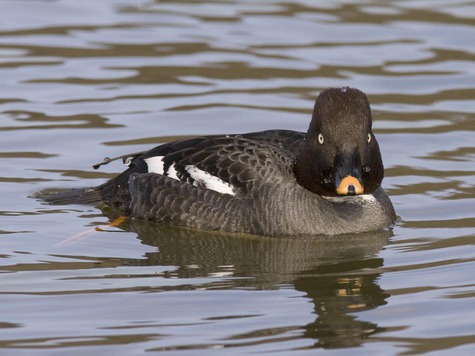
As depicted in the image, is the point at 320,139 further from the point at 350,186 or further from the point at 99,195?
the point at 99,195

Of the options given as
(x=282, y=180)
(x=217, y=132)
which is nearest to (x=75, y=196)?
(x=282, y=180)

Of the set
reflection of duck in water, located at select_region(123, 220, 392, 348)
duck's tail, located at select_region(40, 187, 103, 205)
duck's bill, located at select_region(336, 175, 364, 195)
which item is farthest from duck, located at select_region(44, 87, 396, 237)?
duck's tail, located at select_region(40, 187, 103, 205)

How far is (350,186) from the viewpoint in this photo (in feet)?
33.2

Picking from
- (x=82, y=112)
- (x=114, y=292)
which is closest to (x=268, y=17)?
(x=82, y=112)

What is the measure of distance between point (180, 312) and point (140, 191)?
3.00m

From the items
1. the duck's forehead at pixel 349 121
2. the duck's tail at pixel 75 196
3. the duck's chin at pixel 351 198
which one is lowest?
the duck's tail at pixel 75 196

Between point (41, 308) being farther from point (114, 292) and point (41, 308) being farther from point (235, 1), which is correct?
point (235, 1)

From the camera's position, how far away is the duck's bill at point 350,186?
1012 cm

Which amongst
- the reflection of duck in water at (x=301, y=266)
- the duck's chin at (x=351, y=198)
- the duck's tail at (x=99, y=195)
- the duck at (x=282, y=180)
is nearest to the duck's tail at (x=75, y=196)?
the duck's tail at (x=99, y=195)

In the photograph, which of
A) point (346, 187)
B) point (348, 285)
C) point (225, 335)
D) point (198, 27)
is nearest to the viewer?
point (225, 335)

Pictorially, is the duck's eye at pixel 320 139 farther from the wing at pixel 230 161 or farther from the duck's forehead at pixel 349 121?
the wing at pixel 230 161

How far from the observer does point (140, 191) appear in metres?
11.4

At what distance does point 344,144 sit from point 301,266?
1.07 m

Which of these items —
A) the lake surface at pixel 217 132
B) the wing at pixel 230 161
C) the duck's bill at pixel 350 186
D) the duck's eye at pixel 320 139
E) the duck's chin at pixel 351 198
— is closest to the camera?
the lake surface at pixel 217 132
